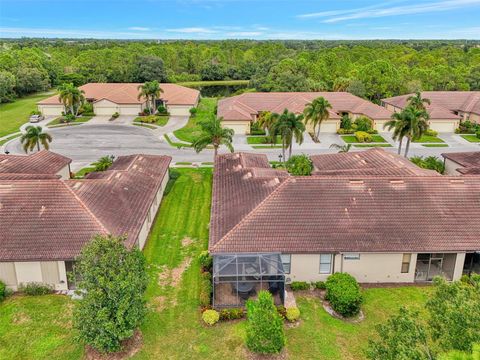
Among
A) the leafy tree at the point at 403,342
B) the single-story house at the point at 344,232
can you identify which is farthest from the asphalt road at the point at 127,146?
the leafy tree at the point at 403,342

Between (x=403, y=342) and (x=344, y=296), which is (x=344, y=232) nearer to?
(x=344, y=296)

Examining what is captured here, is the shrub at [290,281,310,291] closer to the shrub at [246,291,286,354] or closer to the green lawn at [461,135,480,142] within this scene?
the shrub at [246,291,286,354]

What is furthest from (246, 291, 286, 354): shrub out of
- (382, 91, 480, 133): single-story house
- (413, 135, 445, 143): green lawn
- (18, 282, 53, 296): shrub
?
(382, 91, 480, 133): single-story house

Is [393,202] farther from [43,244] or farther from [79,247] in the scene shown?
[43,244]

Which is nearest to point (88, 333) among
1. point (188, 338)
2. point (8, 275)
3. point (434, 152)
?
point (188, 338)

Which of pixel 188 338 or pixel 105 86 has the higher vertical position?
pixel 105 86

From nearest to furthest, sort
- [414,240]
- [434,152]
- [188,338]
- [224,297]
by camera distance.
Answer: [188,338] < [224,297] < [414,240] < [434,152]

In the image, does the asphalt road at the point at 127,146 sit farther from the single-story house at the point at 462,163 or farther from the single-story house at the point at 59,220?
the single-story house at the point at 59,220
